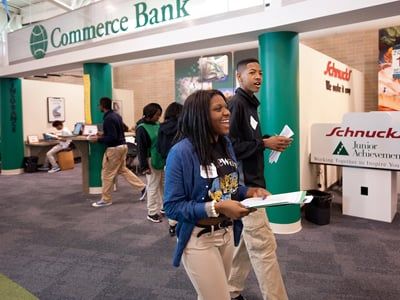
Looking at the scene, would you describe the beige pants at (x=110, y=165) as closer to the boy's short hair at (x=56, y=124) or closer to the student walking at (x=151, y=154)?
the student walking at (x=151, y=154)

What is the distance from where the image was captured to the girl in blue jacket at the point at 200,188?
4.82ft

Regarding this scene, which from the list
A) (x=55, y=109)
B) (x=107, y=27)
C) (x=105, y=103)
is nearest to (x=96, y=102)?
(x=105, y=103)

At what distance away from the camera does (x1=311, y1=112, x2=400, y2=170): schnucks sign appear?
410 centimetres

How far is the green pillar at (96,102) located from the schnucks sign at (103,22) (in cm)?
45

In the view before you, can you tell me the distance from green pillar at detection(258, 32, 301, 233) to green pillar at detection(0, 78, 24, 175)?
257 inches

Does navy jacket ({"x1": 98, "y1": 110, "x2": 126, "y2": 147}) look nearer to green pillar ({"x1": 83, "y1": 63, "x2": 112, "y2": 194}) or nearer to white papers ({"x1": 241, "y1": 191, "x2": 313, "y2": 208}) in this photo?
green pillar ({"x1": 83, "y1": 63, "x2": 112, "y2": 194})

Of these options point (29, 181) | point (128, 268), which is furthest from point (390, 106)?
point (29, 181)

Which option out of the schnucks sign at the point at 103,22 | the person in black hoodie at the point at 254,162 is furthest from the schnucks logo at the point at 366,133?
the person in black hoodie at the point at 254,162

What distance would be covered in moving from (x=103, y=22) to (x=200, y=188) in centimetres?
469

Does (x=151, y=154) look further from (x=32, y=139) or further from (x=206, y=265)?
(x=32, y=139)

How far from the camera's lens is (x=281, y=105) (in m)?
3.84

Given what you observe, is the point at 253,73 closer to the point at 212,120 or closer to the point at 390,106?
the point at 212,120

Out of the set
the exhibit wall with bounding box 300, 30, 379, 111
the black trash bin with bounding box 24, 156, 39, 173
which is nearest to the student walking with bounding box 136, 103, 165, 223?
the exhibit wall with bounding box 300, 30, 379, 111

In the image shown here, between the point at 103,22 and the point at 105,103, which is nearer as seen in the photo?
the point at 105,103
